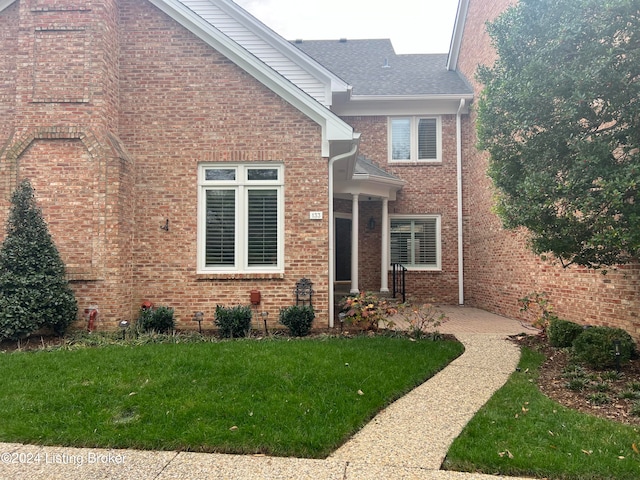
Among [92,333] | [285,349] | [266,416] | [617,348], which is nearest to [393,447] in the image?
[266,416]

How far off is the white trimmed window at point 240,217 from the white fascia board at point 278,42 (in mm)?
3357

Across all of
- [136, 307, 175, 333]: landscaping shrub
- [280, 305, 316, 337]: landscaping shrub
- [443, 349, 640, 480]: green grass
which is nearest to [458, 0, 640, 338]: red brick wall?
[443, 349, 640, 480]: green grass

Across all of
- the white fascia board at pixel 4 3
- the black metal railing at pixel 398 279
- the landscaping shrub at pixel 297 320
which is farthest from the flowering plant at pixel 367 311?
the white fascia board at pixel 4 3

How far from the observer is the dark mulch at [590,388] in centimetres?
424

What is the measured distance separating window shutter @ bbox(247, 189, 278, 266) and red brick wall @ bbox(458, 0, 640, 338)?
4212mm

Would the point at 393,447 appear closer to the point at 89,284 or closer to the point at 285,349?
the point at 285,349

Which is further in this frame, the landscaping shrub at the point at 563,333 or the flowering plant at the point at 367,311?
the flowering plant at the point at 367,311

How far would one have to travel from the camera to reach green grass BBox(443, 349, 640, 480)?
3133 mm

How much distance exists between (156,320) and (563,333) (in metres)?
6.96

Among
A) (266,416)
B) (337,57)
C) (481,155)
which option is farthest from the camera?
(337,57)

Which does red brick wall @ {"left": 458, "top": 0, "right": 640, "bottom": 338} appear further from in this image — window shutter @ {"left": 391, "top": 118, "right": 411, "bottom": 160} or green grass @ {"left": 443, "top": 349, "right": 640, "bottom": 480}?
green grass @ {"left": 443, "top": 349, "right": 640, "bottom": 480}

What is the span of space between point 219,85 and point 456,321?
734 cm

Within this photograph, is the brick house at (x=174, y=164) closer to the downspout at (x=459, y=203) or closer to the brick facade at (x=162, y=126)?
the brick facade at (x=162, y=126)

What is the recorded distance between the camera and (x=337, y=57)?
15977mm
